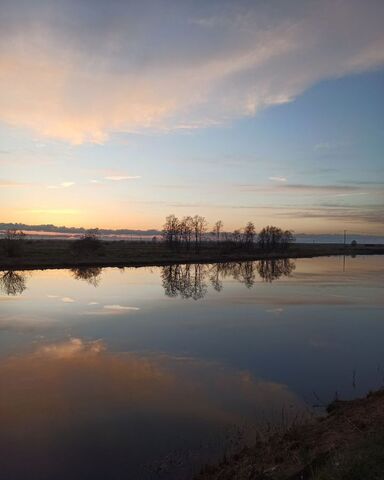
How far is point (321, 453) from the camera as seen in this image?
6.51 m

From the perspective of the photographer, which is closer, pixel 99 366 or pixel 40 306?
pixel 99 366

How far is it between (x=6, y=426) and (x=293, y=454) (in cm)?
564

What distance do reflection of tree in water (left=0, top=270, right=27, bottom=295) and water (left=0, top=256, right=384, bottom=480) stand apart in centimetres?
506

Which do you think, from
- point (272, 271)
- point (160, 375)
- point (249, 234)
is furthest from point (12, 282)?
point (249, 234)

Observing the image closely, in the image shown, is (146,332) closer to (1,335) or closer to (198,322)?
(198,322)

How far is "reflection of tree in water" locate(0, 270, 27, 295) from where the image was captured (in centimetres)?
2856

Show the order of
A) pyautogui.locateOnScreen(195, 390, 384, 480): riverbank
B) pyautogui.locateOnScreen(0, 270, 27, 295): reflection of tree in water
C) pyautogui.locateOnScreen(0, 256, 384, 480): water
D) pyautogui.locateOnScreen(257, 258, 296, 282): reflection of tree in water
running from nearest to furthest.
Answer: pyautogui.locateOnScreen(195, 390, 384, 480): riverbank → pyautogui.locateOnScreen(0, 256, 384, 480): water → pyautogui.locateOnScreen(0, 270, 27, 295): reflection of tree in water → pyautogui.locateOnScreen(257, 258, 296, 282): reflection of tree in water

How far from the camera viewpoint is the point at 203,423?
873 centimetres

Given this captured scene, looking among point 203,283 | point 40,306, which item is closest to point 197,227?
point 203,283

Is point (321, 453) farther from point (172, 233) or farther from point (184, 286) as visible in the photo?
point (172, 233)

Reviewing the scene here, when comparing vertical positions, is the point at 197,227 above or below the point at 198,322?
above

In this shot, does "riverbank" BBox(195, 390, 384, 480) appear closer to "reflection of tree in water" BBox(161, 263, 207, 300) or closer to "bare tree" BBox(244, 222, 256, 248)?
"reflection of tree in water" BBox(161, 263, 207, 300)

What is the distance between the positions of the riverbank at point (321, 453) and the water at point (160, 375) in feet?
2.22

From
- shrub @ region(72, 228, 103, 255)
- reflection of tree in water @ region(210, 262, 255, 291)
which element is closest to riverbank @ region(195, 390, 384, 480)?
reflection of tree in water @ region(210, 262, 255, 291)
